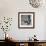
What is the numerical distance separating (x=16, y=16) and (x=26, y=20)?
38 centimetres

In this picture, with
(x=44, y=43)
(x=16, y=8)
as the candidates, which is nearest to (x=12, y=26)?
(x=16, y=8)

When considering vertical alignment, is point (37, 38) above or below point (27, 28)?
below

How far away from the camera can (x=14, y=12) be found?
482 centimetres

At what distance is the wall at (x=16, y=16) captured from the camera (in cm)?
479

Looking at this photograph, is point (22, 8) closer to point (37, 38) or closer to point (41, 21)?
point (41, 21)

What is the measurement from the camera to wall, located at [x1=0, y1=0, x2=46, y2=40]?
4.79m

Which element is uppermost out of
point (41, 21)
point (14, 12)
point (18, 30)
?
point (14, 12)

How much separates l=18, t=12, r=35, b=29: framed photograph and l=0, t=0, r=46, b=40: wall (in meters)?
0.11

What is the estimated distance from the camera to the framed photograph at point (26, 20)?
4832 millimetres

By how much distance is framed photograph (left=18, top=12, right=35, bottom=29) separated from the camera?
4.83m

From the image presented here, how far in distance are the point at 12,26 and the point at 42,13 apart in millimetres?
1152

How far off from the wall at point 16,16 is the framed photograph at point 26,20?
0.11 metres

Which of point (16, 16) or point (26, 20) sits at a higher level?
point (16, 16)

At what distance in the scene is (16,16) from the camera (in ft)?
15.8
